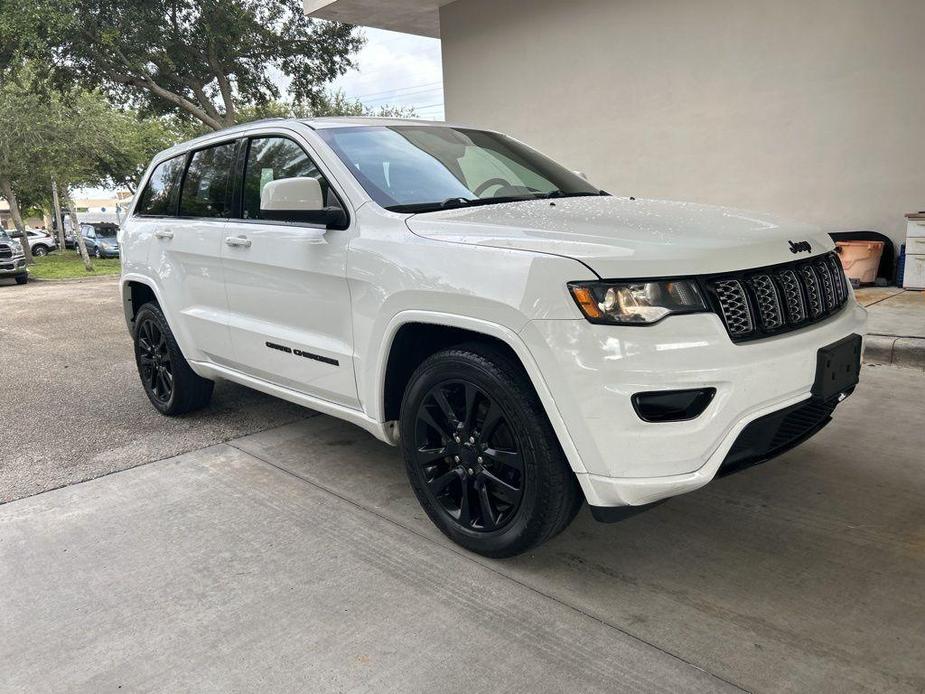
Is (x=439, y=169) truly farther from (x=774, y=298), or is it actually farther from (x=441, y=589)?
(x=441, y=589)

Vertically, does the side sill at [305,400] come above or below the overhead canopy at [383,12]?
below

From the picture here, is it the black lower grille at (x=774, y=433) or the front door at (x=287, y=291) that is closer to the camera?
the black lower grille at (x=774, y=433)

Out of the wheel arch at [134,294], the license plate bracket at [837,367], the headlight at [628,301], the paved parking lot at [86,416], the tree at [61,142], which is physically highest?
the tree at [61,142]

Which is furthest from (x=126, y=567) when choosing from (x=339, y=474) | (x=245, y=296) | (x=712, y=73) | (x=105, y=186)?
(x=105, y=186)

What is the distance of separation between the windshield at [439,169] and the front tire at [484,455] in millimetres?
825

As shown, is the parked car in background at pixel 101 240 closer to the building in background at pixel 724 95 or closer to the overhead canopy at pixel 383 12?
the overhead canopy at pixel 383 12

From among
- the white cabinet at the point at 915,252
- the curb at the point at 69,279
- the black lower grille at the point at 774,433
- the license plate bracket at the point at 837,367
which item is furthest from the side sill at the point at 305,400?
the curb at the point at 69,279

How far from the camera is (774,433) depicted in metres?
2.53

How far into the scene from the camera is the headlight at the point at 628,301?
2.34m

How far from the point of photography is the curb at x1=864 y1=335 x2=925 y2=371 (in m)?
5.59

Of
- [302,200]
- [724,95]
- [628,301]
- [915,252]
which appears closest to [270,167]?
[302,200]

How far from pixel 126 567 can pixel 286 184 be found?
5.65 ft

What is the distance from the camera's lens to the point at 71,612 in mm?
2668

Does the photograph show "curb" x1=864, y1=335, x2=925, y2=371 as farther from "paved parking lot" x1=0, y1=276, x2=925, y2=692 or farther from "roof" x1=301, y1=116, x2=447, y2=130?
"roof" x1=301, y1=116, x2=447, y2=130
